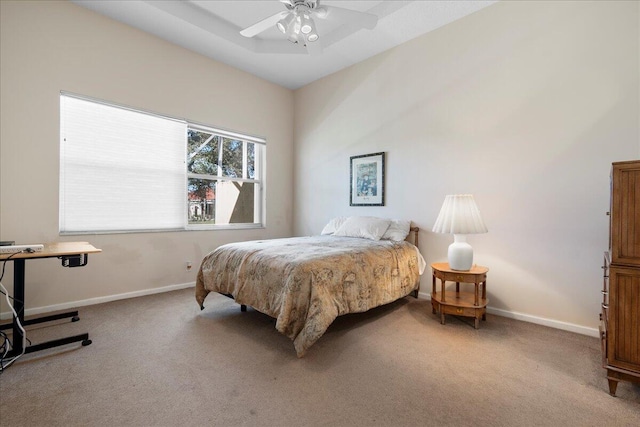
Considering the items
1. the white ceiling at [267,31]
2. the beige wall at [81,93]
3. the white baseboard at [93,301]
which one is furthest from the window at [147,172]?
the white ceiling at [267,31]

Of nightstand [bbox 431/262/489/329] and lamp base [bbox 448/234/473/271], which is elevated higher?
lamp base [bbox 448/234/473/271]

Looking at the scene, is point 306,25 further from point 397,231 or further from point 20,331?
point 20,331

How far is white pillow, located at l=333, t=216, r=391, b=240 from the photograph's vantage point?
3363 mm

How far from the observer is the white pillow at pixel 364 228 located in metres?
3.36

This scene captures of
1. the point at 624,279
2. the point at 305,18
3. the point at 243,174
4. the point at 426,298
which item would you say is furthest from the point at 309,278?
the point at 243,174

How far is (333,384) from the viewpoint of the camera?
172 centimetres

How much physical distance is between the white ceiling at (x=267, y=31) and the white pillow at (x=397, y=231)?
2.24m

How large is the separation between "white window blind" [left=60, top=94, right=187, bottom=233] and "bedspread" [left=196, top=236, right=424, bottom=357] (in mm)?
1322

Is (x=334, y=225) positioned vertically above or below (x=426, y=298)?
above

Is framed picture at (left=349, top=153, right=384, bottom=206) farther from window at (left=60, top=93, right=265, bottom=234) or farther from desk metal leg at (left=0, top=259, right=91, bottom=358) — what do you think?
desk metal leg at (left=0, top=259, right=91, bottom=358)

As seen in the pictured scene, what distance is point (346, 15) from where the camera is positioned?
2490 mm

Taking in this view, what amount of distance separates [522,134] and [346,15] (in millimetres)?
1951

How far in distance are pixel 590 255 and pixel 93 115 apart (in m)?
4.96

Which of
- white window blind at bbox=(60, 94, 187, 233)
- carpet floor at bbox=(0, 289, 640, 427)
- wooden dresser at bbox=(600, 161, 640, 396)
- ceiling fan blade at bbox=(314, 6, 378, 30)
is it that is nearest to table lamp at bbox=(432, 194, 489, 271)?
carpet floor at bbox=(0, 289, 640, 427)
